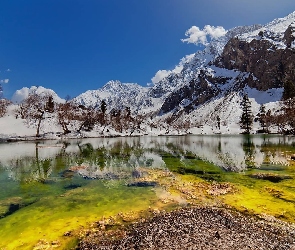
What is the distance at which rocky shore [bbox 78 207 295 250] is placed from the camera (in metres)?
12.2

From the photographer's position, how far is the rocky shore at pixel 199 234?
12.2 m

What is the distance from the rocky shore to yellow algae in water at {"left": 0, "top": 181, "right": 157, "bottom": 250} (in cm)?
260

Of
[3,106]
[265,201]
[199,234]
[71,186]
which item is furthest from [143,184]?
[3,106]

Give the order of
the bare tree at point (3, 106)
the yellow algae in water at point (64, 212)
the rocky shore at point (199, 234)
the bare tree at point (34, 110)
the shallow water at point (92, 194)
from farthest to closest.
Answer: the bare tree at point (3, 106)
the bare tree at point (34, 110)
the shallow water at point (92, 194)
the yellow algae in water at point (64, 212)
the rocky shore at point (199, 234)

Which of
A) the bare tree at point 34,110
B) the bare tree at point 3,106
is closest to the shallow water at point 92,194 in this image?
the bare tree at point 34,110

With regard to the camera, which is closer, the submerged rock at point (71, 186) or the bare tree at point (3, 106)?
the submerged rock at point (71, 186)

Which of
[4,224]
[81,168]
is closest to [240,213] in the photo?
[4,224]

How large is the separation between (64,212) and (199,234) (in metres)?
10.2

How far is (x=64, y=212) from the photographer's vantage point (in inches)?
718

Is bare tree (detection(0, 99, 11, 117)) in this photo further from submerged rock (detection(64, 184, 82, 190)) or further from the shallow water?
submerged rock (detection(64, 184, 82, 190))

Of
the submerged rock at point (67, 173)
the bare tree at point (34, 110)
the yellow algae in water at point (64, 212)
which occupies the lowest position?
the yellow algae in water at point (64, 212)

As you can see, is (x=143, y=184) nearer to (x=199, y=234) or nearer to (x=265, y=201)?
(x=265, y=201)

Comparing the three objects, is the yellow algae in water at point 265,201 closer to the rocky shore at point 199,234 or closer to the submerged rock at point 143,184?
the rocky shore at point 199,234

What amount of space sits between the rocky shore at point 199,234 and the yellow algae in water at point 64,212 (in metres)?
2.60
